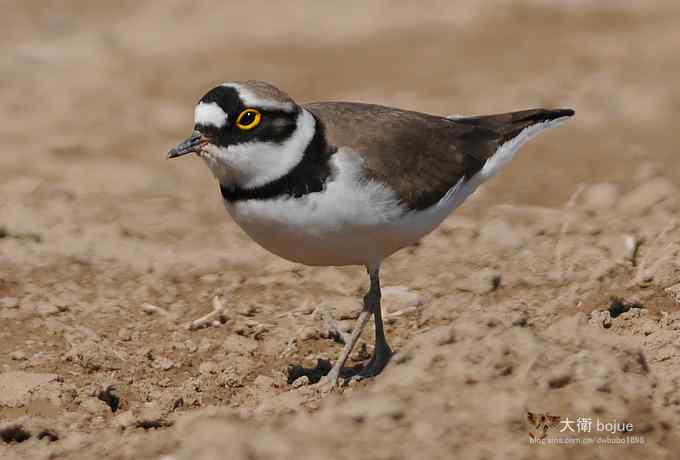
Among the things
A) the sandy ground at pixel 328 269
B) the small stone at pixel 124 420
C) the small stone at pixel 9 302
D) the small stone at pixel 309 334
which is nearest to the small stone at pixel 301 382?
the sandy ground at pixel 328 269

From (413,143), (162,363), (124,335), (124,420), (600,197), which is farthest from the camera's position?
(600,197)

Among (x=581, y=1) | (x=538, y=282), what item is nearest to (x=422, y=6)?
(x=581, y=1)

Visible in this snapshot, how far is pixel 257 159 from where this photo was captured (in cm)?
575

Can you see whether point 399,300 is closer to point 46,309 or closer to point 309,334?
point 309,334

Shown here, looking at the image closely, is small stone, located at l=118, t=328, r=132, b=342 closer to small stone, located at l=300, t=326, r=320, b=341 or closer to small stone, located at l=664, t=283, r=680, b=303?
small stone, located at l=300, t=326, r=320, b=341

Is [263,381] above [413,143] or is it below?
below

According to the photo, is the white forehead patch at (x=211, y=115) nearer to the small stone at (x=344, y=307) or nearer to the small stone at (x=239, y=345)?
the small stone at (x=239, y=345)

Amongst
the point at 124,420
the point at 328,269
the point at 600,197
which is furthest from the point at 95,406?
the point at 600,197

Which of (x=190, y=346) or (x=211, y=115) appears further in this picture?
(x=190, y=346)

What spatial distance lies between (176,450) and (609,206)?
506cm

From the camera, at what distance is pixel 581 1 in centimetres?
1306

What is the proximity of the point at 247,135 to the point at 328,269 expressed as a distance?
238 cm

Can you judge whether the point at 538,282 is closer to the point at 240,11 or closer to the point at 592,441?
the point at 592,441

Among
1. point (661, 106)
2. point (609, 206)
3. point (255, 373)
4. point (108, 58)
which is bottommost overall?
point (255, 373)
